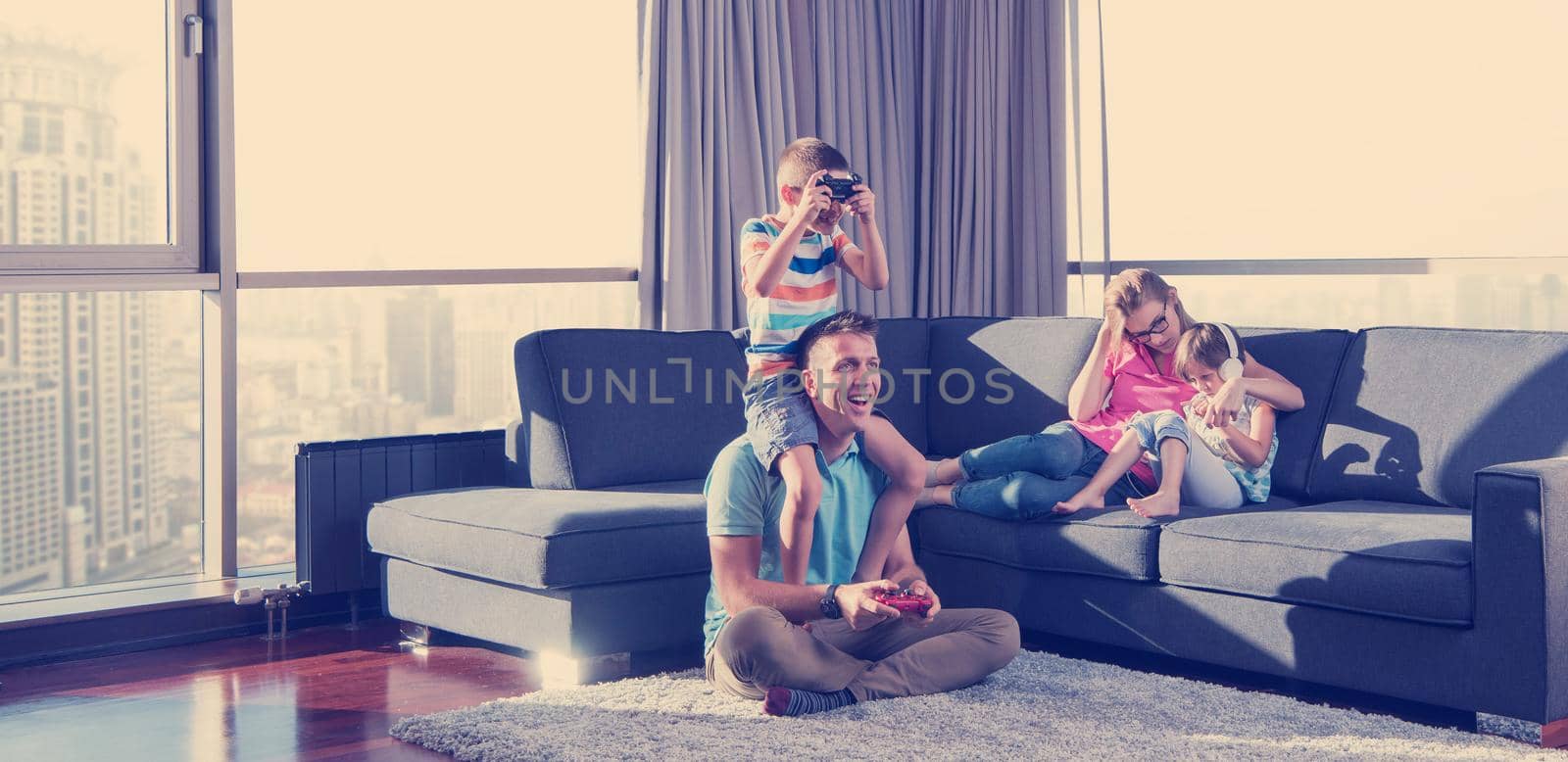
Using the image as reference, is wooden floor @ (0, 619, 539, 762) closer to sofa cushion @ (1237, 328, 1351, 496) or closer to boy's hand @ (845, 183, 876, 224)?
boy's hand @ (845, 183, 876, 224)

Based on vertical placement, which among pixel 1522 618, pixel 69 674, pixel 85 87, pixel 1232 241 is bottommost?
Result: pixel 69 674

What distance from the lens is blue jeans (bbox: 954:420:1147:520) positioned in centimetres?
363

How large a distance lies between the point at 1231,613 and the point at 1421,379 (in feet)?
2.69

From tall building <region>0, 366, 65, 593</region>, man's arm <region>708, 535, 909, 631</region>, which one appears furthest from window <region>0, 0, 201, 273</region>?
man's arm <region>708, 535, 909, 631</region>

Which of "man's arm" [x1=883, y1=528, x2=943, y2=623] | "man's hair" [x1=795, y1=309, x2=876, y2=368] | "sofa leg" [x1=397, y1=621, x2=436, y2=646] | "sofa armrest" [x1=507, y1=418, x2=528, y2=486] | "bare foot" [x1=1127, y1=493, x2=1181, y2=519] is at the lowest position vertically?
"sofa leg" [x1=397, y1=621, x2=436, y2=646]

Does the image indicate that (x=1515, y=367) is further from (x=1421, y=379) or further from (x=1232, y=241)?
(x=1232, y=241)

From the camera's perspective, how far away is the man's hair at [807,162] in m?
3.64

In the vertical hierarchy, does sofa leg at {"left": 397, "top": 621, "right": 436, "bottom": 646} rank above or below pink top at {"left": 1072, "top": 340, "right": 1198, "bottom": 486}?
below

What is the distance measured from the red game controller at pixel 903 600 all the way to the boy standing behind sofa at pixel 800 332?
24 cm

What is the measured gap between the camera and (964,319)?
4605 mm

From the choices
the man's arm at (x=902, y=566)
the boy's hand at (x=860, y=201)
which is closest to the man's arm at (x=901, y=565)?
the man's arm at (x=902, y=566)

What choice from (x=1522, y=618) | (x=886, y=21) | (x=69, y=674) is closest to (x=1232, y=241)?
(x=886, y=21)

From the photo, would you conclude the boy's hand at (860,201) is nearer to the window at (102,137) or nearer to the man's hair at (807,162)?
the man's hair at (807,162)

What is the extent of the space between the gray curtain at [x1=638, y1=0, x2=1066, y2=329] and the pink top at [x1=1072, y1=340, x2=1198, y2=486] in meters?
1.37
